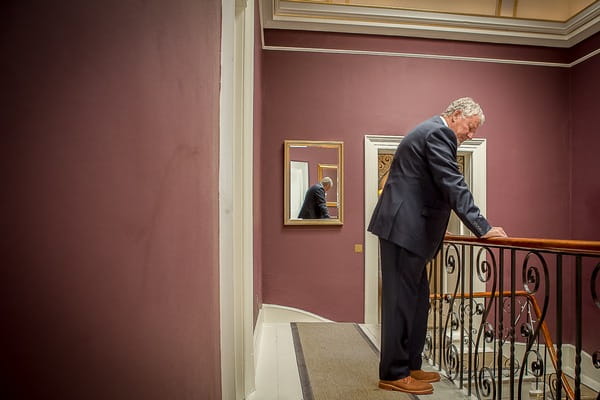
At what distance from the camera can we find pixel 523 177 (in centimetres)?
437

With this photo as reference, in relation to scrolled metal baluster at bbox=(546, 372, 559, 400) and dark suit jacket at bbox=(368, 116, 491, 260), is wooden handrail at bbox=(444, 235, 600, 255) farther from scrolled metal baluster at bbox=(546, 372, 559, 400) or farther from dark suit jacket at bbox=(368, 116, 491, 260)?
scrolled metal baluster at bbox=(546, 372, 559, 400)

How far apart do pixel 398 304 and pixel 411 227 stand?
0.42 meters

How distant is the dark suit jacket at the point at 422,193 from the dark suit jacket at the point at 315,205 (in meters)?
1.92

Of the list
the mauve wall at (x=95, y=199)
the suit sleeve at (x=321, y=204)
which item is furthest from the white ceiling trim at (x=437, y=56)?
the mauve wall at (x=95, y=199)

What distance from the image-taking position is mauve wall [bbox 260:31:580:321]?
4.01m

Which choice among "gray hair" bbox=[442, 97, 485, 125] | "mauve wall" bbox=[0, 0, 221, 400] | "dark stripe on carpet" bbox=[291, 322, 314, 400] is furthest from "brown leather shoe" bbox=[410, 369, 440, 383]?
"mauve wall" bbox=[0, 0, 221, 400]

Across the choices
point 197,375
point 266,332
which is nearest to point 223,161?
point 197,375

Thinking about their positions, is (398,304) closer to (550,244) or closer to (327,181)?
(550,244)

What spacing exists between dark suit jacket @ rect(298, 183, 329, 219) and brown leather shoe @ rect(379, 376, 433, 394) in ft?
6.96

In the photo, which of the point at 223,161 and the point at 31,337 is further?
the point at 223,161

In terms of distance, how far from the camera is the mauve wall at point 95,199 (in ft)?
0.88

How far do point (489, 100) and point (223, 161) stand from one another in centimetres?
409

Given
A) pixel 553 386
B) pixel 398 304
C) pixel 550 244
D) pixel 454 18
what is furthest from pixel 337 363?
pixel 454 18

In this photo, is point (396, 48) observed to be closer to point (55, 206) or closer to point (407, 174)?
point (407, 174)
